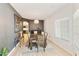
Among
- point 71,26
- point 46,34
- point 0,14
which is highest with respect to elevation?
point 0,14

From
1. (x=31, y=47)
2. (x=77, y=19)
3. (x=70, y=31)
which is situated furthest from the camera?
(x=31, y=47)

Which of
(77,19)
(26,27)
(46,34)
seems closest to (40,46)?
(46,34)

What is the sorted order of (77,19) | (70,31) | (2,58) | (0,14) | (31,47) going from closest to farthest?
(2,58)
(0,14)
(77,19)
(70,31)
(31,47)

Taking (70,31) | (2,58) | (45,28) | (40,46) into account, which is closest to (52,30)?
(45,28)

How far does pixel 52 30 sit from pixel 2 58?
1.50 meters

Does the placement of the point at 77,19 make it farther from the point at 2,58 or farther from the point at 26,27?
the point at 2,58

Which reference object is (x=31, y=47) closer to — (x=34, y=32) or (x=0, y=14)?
(x=34, y=32)

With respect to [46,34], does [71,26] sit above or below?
above

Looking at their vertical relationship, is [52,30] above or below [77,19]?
below

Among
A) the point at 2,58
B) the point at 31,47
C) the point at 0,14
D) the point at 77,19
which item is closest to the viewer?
the point at 2,58

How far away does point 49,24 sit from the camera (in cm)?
318

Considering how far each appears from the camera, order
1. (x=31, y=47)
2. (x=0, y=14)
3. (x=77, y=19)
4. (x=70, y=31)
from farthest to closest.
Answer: (x=31, y=47), (x=70, y=31), (x=77, y=19), (x=0, y=14)

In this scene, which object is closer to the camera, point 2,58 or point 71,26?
point 2,58

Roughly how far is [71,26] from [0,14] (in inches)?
62.7
